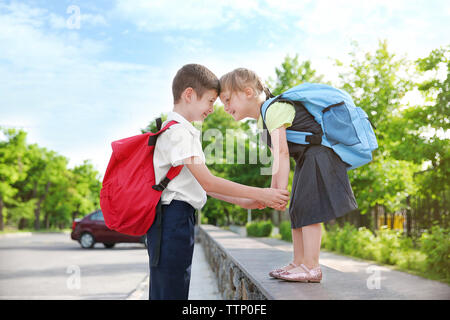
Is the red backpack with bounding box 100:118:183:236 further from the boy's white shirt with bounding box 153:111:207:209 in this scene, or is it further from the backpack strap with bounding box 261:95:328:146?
the backpack strap with bounding box 261:95:328:146

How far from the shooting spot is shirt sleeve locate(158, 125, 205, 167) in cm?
190

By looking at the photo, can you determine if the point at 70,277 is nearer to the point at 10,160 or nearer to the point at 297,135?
the point at 297,135

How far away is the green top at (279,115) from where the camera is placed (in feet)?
8.02

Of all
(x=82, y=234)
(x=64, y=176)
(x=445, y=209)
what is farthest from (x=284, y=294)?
(x=64, y=176)

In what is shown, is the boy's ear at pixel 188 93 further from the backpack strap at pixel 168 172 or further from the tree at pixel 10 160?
the tree at pixel 10 160

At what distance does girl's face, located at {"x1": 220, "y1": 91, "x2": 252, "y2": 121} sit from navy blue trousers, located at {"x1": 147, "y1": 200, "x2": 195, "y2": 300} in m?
0.82

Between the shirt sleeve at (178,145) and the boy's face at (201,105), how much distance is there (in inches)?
6.9

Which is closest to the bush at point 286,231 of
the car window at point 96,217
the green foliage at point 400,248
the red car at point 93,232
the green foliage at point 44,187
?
the green foliage at point 400,248

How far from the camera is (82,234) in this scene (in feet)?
54.5

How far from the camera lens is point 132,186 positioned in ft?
6.36

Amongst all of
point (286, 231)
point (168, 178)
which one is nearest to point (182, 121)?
point (168, 178)

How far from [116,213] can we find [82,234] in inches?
619
